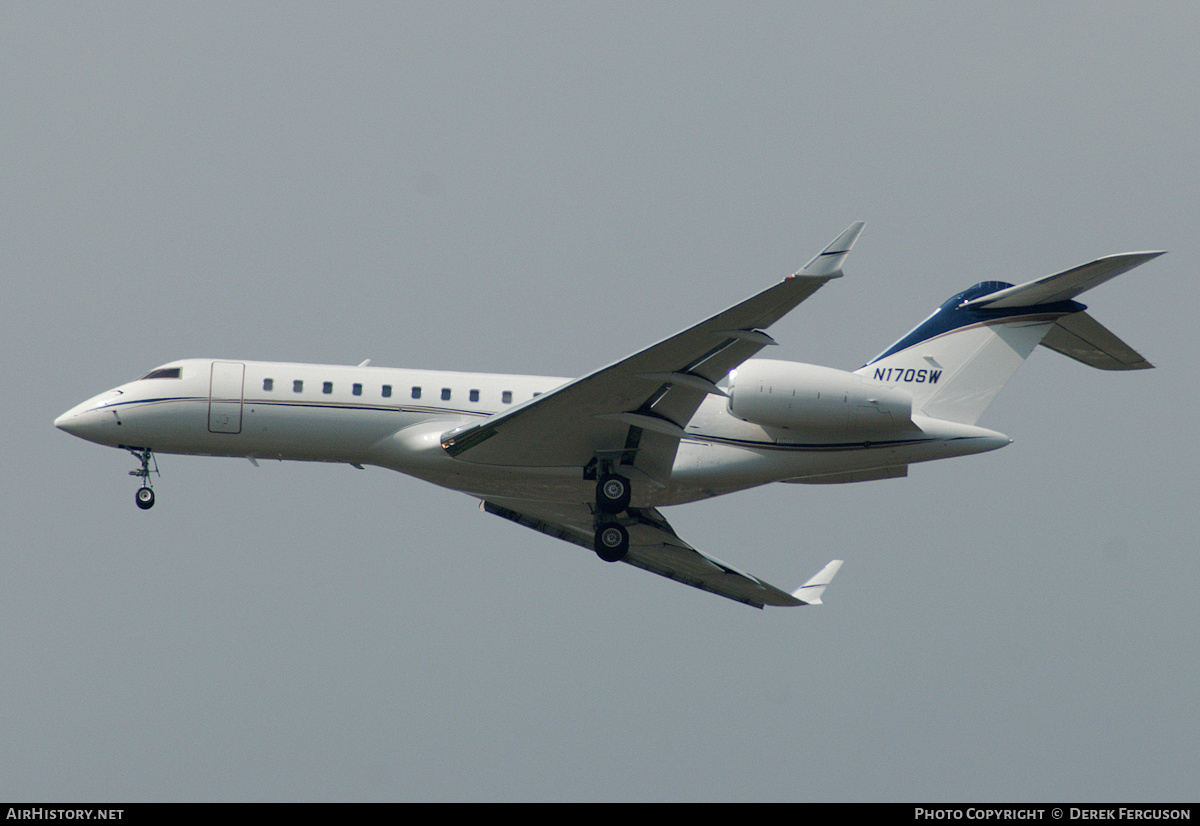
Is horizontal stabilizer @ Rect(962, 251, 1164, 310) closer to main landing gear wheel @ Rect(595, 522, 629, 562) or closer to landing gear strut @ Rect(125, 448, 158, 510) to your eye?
main landing gear wheel @ Rect(595, 522, 629, 562)

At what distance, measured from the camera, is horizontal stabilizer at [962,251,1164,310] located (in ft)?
66.1

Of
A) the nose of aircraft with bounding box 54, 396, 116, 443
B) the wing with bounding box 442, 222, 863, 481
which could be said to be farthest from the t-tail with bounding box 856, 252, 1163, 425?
the nose of aircraft with bounding box 54, 396, 116, 443

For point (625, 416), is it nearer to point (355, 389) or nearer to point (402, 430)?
point (402, 430)

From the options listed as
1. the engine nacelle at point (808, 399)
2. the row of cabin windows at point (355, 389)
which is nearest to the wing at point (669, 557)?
the row of cabin windows at point (355, 389)

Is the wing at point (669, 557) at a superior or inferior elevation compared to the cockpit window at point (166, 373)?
inferior

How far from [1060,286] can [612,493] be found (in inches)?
328

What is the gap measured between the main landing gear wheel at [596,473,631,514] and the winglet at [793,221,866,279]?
5.93 m

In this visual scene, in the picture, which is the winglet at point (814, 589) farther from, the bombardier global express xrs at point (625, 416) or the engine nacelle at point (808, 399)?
the engine nacelle at point (808, 399)

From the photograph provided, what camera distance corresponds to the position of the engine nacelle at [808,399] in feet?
65.7

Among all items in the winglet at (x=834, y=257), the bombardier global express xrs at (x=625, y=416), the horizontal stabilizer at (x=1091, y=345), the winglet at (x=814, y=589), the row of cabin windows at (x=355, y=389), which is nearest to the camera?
the winglet at (x=834, y=257)

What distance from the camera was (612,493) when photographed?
70.3 ft

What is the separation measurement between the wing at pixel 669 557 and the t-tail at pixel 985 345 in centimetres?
510

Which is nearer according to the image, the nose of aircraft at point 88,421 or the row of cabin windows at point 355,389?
the row of cabin windows at point 355,389

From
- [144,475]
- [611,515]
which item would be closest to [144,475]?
[144,475]
